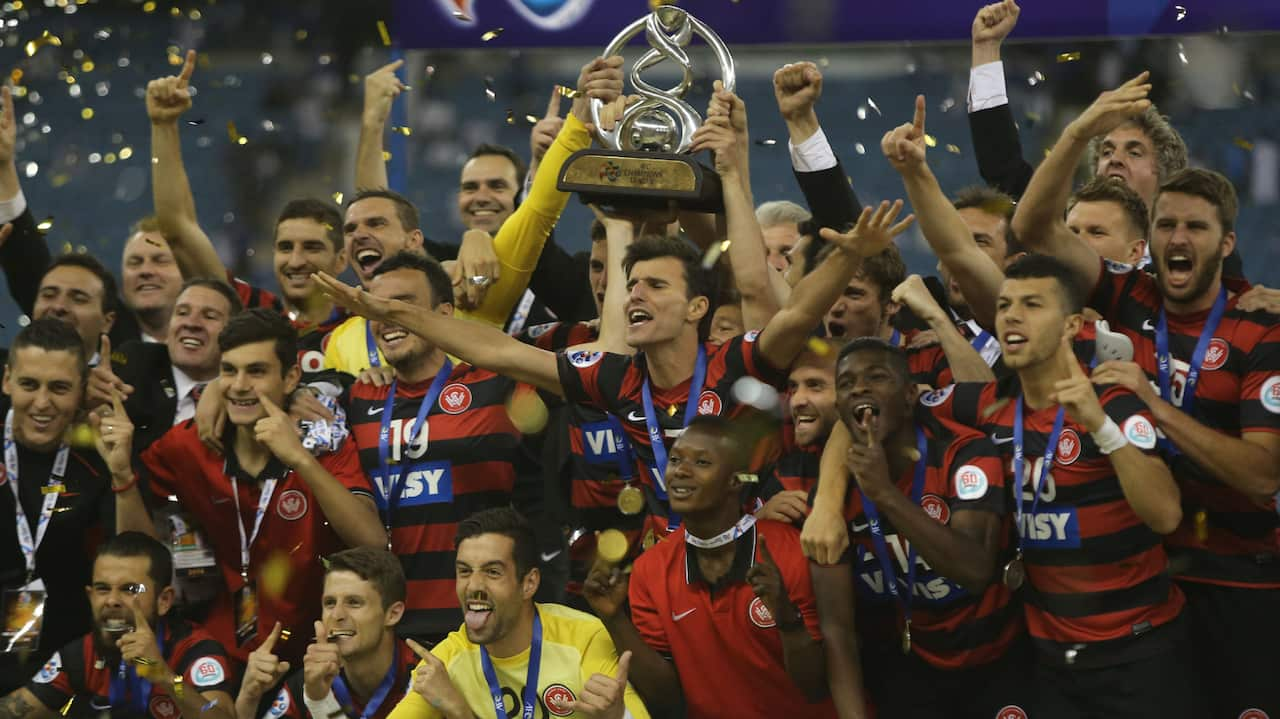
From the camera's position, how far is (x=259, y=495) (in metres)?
4.64

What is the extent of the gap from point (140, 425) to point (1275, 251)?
210 inches

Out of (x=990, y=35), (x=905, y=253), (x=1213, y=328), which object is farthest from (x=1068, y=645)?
(x=905, y=253)

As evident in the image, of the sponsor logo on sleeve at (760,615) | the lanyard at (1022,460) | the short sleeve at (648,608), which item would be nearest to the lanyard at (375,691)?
the short sleeve at (648,608)

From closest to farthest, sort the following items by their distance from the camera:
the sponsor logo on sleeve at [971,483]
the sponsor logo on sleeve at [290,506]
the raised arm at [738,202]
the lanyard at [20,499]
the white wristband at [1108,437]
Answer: the white wristband at [1108,437]
the sponsor logo on sleeve at [971,483]
the raised arm at [738,202]
the sponsor logo on sleeve at [290,506]
the lanyard at [20,499]

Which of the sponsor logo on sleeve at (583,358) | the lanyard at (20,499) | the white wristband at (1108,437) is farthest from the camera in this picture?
the lanyard at (20,499)

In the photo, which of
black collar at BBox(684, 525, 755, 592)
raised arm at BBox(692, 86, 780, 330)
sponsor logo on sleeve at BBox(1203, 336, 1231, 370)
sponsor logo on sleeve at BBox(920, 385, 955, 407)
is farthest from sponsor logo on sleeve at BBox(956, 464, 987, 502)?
raised arm at BBox(692, 86, 780, 330)

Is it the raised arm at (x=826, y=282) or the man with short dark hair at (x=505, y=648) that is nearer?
the raised arm at (x=826, y=282)

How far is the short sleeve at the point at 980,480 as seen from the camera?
3.91m

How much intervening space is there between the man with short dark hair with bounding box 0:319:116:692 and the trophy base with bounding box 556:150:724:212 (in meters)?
1.86

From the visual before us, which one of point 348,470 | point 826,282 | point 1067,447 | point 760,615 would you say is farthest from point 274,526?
point 1067,447

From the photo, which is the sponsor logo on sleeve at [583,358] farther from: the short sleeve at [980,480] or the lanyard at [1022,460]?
the lanyard at [1022,460]

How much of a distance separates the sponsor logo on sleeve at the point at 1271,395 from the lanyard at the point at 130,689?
307 cm

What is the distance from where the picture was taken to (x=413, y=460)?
4.57 m

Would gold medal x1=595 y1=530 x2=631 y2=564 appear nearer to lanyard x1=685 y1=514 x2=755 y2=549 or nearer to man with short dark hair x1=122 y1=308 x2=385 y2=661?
lanyard x1=685 y1=514 x2=755 y2=549
